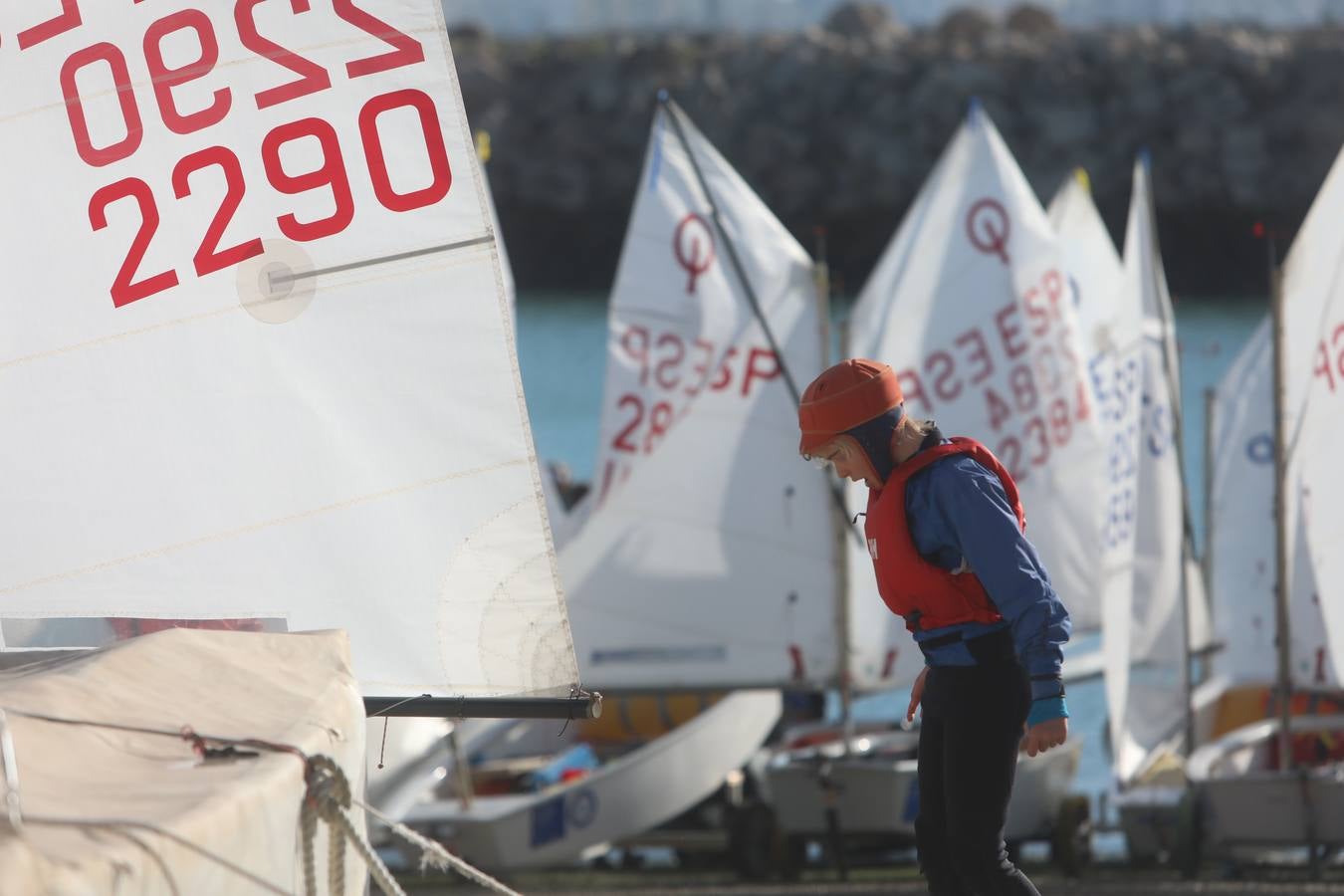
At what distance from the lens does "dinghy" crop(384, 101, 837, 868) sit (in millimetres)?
10352

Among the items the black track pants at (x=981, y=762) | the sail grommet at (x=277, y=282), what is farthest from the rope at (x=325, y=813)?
the sail grommet at (x=277, y=282)

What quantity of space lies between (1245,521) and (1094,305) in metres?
1.61

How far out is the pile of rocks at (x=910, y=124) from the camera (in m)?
50.8

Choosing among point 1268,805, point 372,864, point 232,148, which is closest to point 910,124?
point 1268,805

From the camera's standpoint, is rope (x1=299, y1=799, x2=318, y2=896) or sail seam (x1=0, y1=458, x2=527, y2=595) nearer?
rope (x1=299, y1=799, x2=318, y2=896)

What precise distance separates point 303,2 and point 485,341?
2.36 ft

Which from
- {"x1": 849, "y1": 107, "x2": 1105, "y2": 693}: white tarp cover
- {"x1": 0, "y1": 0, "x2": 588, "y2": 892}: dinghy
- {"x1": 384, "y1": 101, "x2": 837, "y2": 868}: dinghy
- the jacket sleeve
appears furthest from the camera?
{"x1": 849, "y1": 107, "x2": 1105, "y2": 693}: white tarp cover

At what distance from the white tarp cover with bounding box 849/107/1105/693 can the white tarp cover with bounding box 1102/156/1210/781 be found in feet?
1.20

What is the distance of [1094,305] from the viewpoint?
1209 centimetres

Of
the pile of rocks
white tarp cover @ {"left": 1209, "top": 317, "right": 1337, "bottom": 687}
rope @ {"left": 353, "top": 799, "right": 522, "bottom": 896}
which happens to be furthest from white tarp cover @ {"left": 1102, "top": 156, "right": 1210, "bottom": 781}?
the pile of rocks

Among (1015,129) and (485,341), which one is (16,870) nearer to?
(485,341)

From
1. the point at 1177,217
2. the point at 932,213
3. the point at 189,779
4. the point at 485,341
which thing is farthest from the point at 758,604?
the point at 1177,217

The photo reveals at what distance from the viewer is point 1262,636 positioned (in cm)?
1141

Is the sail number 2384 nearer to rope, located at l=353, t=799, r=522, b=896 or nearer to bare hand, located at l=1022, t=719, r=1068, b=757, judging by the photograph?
rope, located at l=353, t=799, r=522, b=896
